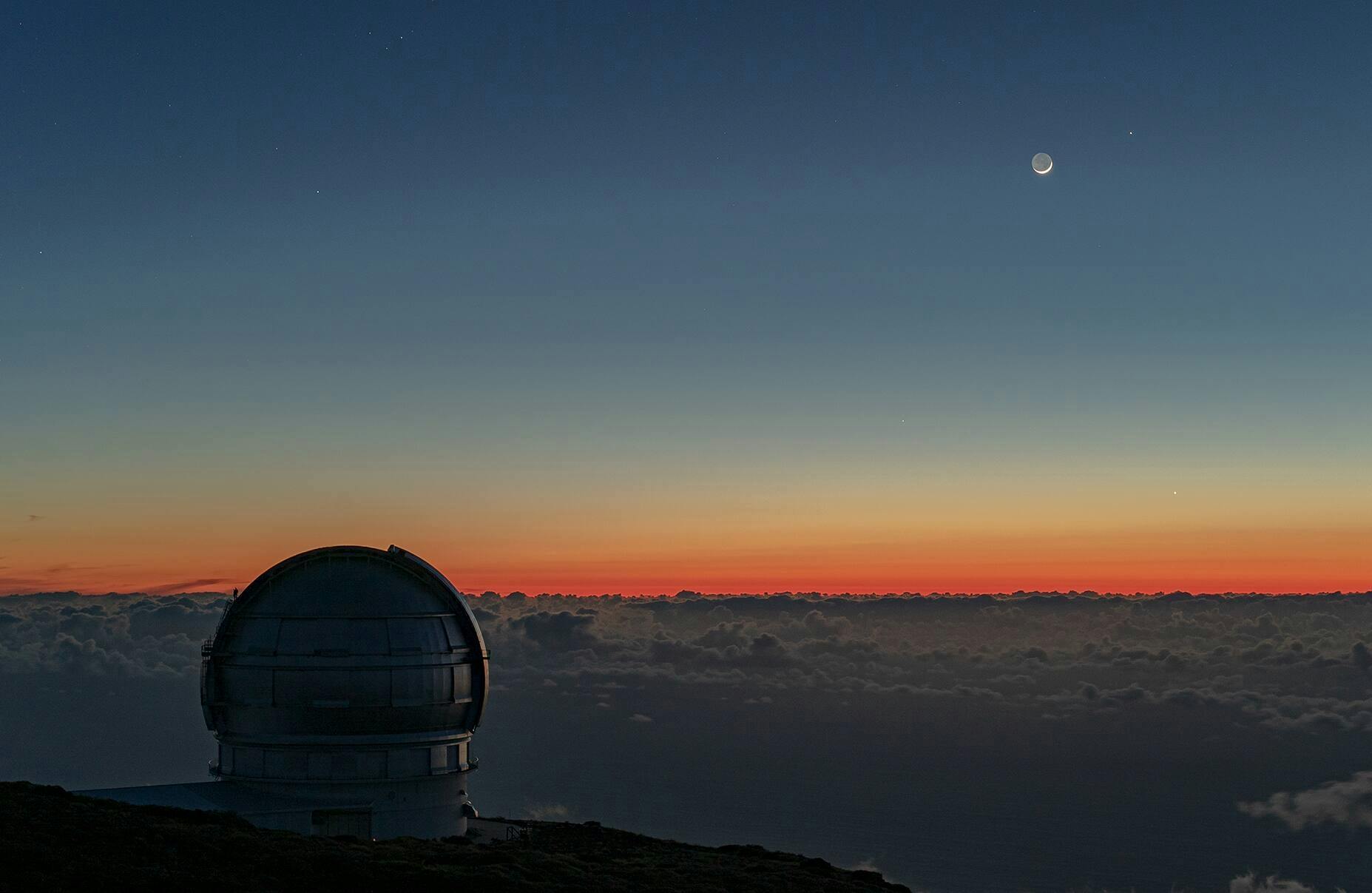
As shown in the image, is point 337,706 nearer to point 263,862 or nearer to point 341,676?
point 341,676

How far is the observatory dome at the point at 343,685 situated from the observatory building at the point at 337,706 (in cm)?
4

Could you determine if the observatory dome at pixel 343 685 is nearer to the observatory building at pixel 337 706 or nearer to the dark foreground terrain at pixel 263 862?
the observatory building at pixel 337 706

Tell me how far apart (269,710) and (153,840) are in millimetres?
10880

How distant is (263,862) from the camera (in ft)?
92.6

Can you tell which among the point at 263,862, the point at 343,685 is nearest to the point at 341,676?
the point at 343,685

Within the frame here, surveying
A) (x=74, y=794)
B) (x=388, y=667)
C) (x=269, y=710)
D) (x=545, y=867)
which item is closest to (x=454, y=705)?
(x=388, y=667)

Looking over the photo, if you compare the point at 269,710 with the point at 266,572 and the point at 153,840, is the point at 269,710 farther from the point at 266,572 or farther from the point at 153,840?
the point at 153,840

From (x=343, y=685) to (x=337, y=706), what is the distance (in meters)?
0.67

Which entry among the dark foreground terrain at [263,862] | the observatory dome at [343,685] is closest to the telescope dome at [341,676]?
the observatory dome at [343,685]

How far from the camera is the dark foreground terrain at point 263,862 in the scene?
25.6 m

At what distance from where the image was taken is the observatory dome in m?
39.1

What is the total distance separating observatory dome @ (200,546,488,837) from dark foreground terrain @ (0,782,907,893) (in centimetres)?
330

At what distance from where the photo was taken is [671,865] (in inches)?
1478

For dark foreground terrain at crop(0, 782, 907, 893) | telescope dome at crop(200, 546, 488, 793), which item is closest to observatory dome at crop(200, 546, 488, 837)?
telescope dome at crop(200, 546, 488, 793)
